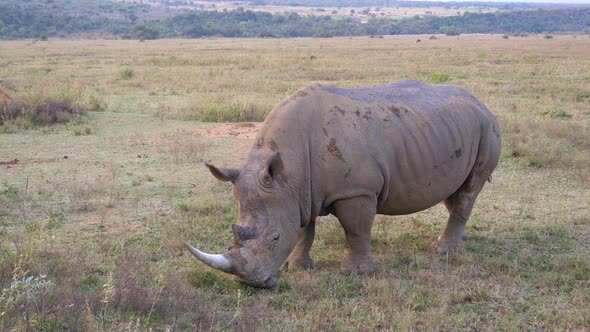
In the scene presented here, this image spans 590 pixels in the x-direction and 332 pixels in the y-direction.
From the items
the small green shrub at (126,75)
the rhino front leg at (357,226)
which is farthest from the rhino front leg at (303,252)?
the small green shrub at (126,75)

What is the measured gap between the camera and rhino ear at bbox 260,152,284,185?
19.6ft

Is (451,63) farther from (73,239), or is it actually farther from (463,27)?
(463,27)

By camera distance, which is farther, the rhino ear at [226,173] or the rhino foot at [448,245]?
the rhino foot at [448,245]

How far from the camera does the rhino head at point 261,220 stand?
578 cm

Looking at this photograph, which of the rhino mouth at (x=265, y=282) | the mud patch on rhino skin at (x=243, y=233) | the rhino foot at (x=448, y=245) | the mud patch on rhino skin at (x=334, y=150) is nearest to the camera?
the mud patch on rhino skin at (x=243, y=233)

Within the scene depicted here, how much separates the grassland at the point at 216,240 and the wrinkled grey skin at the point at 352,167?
42 cm

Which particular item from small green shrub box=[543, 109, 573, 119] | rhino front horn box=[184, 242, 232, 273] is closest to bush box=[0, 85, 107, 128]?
rhino front horn box=[184, 242, 232, 273]

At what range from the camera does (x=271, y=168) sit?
19.9 feet

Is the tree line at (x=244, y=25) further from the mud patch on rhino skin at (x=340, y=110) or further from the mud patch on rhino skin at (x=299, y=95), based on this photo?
the mud patch on rhino skin at (x=340, y=110)

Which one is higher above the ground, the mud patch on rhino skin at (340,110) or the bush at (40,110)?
the mud patch on rhino skin at (340,110)

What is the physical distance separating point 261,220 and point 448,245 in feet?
9.02

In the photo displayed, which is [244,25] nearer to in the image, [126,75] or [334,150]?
[126,75]

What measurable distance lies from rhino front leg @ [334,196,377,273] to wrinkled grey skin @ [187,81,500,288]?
1 centimetres

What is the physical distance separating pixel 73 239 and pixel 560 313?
5207mm
